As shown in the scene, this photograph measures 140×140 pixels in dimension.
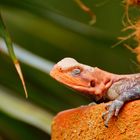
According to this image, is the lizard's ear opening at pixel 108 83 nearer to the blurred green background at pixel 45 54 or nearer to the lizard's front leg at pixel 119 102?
the lizard's front leg at pixel 119 102

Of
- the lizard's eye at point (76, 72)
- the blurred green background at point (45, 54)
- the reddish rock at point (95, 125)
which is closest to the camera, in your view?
the reddish rock at point (95, 125)

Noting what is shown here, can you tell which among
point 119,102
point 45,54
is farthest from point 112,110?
point 45,54

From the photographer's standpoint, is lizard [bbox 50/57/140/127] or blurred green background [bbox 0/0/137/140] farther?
blurred green background [bbox 0/0/137/140]

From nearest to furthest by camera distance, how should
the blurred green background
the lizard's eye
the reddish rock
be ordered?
the reddish rock, the lizard's eye, the blurred green background

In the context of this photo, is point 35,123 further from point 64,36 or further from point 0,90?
point 64,36

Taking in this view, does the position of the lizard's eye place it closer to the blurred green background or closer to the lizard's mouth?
the lizard's mouth

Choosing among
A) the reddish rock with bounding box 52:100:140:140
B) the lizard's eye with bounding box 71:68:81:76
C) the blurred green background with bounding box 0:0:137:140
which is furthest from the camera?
the blurred green background with bounding box 0:0:137:140

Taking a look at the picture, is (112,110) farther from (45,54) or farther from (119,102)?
(45,54)

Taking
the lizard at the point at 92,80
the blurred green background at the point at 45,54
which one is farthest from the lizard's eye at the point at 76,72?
the blurred green background at the point at 45,54

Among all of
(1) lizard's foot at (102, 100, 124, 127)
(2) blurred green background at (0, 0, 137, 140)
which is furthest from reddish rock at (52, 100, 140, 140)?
(2) blurred green background at (0, 0, 137, 140)
